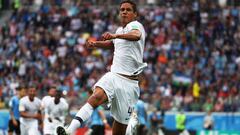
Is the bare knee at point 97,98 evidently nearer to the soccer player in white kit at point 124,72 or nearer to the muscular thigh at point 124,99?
the soccer player in white kit at point 124,72

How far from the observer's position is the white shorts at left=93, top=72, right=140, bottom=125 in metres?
12.1

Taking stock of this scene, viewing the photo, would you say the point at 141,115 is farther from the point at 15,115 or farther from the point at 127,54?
the point at 127,54

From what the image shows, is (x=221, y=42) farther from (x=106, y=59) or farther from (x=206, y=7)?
(x=106, y=59)

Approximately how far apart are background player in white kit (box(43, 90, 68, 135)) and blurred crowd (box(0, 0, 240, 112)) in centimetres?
1076

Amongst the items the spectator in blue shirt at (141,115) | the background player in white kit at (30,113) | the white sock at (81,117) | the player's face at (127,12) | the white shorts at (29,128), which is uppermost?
the player's face at (127,12)

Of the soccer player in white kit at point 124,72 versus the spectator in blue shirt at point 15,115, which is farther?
the spectator in blue shirt at point 15,115

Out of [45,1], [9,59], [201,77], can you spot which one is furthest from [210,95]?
[45,1]

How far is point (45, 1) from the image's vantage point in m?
42.8

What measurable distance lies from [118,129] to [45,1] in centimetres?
3084

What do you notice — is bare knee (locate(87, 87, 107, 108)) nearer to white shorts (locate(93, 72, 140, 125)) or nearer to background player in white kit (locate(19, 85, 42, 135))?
white shorts (locate(93, 72, 140, 125))

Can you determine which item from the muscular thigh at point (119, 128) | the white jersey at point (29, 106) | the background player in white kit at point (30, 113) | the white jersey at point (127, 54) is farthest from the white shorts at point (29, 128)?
the white jersey at point (127, 54)

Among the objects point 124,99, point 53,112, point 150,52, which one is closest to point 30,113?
point 53,112

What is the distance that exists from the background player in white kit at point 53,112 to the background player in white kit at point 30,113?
2.11 ft

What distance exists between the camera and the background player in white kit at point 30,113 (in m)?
20.4
